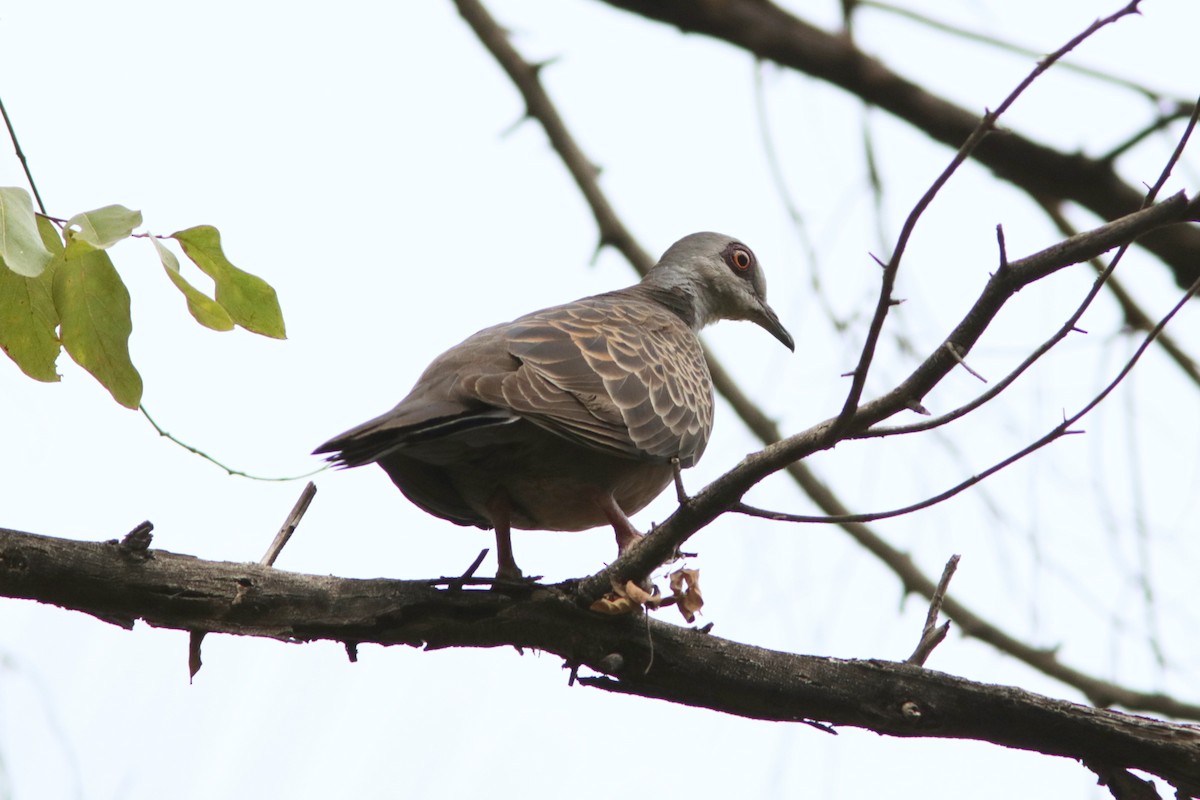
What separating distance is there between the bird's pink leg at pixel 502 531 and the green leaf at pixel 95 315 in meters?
2.11

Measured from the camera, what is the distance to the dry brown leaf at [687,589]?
3.78 m

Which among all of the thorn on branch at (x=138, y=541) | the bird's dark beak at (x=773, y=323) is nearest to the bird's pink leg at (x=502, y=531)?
the thorn on branch at (x=138, y=541)

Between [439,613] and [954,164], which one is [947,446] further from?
[954,164]

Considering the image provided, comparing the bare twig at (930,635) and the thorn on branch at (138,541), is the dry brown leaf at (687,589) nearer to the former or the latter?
the bare twig at (930,635)

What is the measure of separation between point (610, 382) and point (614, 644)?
1.32 metres

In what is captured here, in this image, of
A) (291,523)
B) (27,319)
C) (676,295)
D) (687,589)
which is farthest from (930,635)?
(676,295)

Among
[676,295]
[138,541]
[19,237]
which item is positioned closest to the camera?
[19,237]

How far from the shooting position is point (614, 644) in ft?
→ 12.7

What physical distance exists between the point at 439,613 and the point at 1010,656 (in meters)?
3.74

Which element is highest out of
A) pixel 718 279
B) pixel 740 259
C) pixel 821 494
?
pixel 740 259

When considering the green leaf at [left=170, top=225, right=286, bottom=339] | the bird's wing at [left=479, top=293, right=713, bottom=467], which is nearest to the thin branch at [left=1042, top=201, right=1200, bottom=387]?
the bird's wing at [left=479, top=293, right=713, bottom=467]

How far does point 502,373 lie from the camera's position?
4.48m

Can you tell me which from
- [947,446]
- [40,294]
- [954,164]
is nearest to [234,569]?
[40,294]

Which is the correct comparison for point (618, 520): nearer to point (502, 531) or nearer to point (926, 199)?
point (502, 531)
